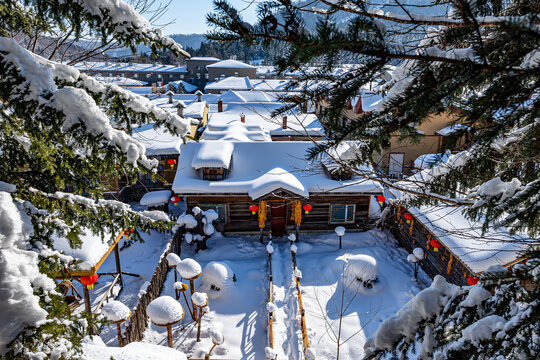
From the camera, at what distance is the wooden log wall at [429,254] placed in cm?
1056

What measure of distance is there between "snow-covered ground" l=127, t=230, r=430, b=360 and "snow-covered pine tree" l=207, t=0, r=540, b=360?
4076 millimetres

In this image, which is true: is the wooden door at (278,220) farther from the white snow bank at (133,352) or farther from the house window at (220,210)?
the white snow bank at (133,352)

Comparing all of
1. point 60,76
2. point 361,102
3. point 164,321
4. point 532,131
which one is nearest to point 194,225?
point 164,321

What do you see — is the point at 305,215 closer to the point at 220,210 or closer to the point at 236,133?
the point at 220,210

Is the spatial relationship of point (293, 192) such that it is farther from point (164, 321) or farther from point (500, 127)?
point (500, 127)

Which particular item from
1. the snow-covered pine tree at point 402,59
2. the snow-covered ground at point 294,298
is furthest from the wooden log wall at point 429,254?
the snow-covered pine tree at point 402,59

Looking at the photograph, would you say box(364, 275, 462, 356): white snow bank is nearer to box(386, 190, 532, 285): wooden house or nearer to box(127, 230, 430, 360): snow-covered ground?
box(127, 230, 430, 360): snow-covered ground

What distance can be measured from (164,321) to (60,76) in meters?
6.00

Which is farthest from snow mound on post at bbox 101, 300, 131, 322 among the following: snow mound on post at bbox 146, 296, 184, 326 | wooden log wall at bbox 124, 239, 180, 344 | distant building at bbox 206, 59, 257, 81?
distant building at bbox 206, 59, 257, 81

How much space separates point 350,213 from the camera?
15602 millimetres

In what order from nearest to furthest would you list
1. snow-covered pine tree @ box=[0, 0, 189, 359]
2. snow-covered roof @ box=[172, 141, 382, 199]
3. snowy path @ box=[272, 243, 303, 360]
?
snow-covered pine tree @ box=[0, 0, 189, 359] → snowy path @ box=[272, 243, 303, 360] → snow-covered roof @ box=[172, 141, 382, 199]

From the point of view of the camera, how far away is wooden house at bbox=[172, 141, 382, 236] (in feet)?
46.0

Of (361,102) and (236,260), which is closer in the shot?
(236,260)

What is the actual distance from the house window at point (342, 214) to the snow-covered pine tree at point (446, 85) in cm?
1201
